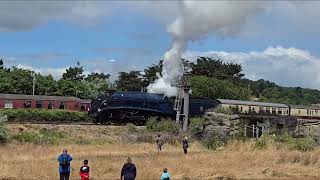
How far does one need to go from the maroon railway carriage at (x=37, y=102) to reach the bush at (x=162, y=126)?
2675cm

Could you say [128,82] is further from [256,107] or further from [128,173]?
[128,173]

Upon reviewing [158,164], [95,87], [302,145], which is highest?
[95,87]

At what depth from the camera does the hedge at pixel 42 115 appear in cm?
4944

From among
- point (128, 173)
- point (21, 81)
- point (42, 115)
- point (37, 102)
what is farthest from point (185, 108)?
point (21, 81)

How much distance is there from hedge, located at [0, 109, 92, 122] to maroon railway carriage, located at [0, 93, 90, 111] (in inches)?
622

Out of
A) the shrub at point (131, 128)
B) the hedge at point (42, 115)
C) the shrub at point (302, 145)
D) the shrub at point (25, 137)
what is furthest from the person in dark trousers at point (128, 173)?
the hedge at point (42, 115)

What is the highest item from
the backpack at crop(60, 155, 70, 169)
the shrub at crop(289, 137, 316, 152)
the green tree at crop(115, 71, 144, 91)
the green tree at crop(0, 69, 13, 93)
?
the green tree at crop(115, 71, 144, 91)

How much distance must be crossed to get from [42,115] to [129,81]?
6156 cm

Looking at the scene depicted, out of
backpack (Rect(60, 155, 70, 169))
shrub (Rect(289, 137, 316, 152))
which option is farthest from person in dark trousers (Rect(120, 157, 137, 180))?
shrub (Rect(289, 137, 316, 152))

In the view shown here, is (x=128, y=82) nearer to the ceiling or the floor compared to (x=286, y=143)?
nearer to the ceiling

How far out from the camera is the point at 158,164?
26.9 m

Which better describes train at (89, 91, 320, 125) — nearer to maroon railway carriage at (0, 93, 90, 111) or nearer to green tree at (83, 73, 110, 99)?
maroon railway carriage at (0, 93, 90, 111)

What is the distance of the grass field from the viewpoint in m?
23.8

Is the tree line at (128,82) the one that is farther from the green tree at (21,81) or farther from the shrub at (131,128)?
the shrub at (131,128)
